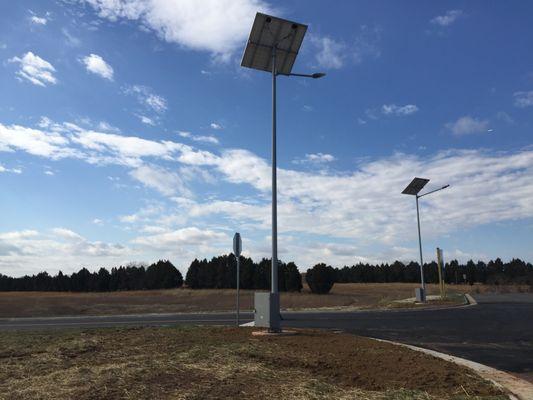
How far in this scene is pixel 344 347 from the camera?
34.1 ft

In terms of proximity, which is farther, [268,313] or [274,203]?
[274,203]

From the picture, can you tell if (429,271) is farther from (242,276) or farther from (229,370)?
(229,370)

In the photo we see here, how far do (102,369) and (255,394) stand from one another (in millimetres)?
2971

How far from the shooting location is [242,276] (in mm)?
74562

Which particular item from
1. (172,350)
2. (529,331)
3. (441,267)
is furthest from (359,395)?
(441,267)

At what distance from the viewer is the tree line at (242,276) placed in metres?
69.8

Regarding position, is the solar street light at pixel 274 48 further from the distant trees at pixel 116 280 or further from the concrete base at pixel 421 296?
the distant trees at pixel 116 280

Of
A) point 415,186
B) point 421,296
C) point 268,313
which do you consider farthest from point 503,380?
point 415,186

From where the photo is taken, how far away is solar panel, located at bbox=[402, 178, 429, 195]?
34.0 m

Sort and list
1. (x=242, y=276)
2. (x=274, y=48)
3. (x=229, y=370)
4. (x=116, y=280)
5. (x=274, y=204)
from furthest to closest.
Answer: (x=116, y=280) → (x=242, y=276) → (x=274, y=48) → (x=274, y=204) → (x=229, y=370)

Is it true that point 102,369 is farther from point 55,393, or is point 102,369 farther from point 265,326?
point 265,326

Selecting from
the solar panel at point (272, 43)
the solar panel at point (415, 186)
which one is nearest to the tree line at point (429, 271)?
the solar panel at point (415, 186)

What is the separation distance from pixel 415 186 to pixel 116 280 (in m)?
68.8

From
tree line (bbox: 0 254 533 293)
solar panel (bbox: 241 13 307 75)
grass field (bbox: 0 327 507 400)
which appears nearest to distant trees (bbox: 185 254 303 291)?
tree line (bbox: 0 254 533 293)
